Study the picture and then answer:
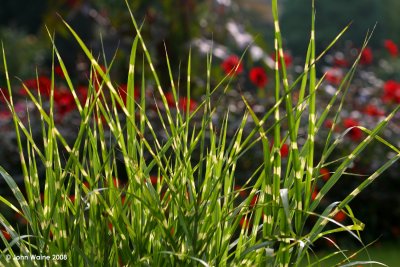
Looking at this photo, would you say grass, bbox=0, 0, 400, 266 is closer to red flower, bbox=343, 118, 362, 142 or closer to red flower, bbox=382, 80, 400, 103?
red flower, bbox=343, 118, 362, 142

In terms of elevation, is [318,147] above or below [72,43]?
above

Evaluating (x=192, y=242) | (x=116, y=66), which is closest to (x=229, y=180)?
(x=192, y=242)

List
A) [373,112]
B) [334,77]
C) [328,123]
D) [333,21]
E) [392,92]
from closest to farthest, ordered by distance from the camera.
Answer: [328,123] → [373,112] → [392,92] → [334,77] → [333,21]

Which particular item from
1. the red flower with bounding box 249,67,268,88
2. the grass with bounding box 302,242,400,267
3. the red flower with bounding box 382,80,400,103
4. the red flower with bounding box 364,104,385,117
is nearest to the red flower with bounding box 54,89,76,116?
the red flower with bounding box 249,67,268,88

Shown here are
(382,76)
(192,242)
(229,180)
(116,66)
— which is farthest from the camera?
(382,76)

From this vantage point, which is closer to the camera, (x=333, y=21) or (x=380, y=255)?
(x=380, y=255)

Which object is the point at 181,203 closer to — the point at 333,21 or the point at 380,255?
the point at 380,255

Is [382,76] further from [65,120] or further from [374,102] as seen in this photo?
[65,120]

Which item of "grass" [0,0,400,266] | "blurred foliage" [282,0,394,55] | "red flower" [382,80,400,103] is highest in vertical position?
"grass" [0,0,400,266]

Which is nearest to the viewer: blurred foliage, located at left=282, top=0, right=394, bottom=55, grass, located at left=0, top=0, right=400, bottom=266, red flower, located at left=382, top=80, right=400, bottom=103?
grass, located at left=0, top=0, right=400, bottom=266

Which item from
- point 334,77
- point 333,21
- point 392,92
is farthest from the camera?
point 333,21

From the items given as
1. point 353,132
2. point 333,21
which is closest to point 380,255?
point 353,132
